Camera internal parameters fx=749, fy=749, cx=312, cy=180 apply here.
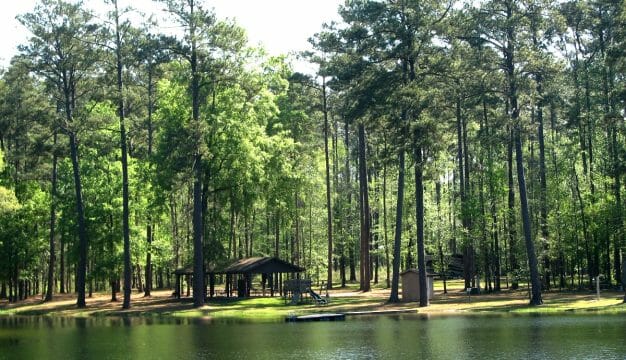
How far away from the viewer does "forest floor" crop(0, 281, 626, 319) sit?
121 ft

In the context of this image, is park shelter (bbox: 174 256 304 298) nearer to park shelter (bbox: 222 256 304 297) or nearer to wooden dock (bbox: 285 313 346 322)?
park shelter (bbox: 222 256 304 297)

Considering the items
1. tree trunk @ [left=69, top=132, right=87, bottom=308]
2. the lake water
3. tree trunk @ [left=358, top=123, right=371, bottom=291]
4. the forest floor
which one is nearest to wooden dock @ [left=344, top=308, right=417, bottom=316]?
the forest floor

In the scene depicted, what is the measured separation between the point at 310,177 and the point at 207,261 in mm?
12064

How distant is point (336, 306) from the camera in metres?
42.7

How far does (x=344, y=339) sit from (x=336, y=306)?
658 inches

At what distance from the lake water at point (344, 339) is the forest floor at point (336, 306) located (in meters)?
3.73

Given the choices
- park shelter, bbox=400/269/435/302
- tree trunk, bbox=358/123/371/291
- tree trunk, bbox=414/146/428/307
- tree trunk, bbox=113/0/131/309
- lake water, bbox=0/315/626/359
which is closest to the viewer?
lake water, bbox=0/315/626/359

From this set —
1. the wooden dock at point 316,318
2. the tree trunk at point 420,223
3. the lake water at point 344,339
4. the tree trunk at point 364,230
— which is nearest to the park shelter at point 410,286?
the tree trunk at point 420,223

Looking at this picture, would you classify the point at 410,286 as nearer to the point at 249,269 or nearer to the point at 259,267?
the point at 259,267

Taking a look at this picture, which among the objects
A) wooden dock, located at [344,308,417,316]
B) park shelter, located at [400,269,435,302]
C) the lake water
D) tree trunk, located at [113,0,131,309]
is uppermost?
tree trunk, located at [113,0,131,309]

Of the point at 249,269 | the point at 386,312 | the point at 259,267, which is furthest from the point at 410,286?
the point at 249,269

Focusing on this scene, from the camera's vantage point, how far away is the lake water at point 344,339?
845 inches

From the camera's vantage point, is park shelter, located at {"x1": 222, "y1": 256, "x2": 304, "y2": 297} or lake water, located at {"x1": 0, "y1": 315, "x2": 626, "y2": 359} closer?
lake water, located at {"x1": 0, "y1": 315, "x2": 626, "y2": 359}

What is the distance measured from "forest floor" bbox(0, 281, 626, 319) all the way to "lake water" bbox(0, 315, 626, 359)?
3731mm
